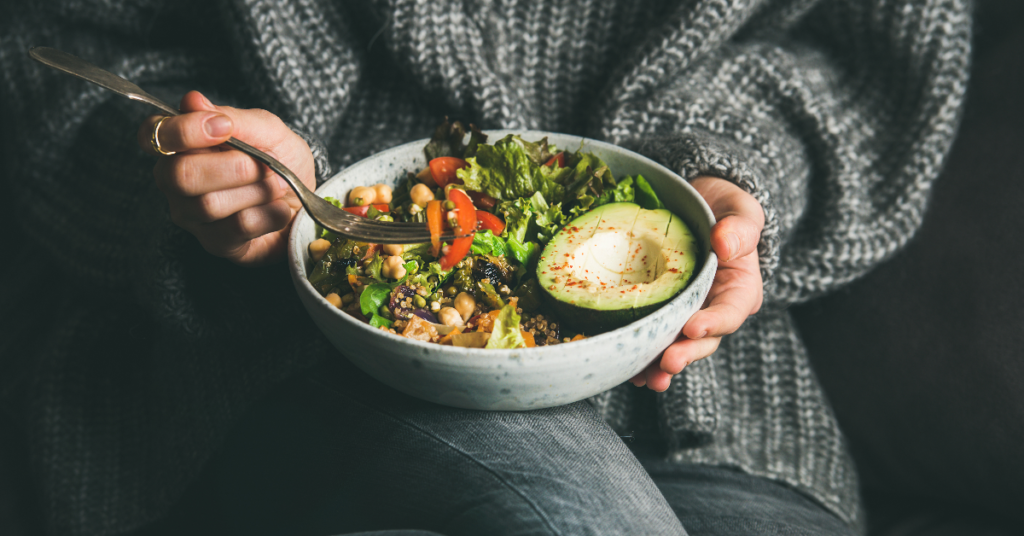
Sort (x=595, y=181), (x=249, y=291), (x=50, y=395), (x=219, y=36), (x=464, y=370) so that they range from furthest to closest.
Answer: (x=219, y=36) → (x=50, y=395) → (x=249, y=291) → (x=595, y=181) → (x=464, y=370)

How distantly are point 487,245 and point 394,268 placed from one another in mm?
130

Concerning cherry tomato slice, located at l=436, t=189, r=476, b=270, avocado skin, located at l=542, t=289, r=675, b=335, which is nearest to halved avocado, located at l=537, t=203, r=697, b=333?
avocado skin, located at l=542, t=289, r=675, b=335

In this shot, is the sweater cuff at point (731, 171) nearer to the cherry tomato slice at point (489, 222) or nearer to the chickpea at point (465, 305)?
the cherry tomato slice at point (489, 222)

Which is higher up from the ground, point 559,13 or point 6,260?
point 559,13

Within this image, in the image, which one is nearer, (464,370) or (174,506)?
(464,370)

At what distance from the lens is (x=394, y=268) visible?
2.62 ft

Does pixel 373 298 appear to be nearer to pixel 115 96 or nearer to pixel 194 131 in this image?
pixel 194 131

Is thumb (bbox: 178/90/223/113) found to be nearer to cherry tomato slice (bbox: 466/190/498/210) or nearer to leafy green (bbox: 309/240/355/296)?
leafy green (bbox: 309/240/355/296)

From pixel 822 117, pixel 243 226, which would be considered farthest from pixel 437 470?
pixel 822 117

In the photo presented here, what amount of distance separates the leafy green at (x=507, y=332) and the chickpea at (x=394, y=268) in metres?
0.16

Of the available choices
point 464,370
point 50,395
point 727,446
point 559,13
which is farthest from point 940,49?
point 50,395

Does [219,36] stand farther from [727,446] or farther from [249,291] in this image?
[727,446]

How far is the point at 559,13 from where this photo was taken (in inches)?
50.9

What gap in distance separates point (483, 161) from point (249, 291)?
46cm
